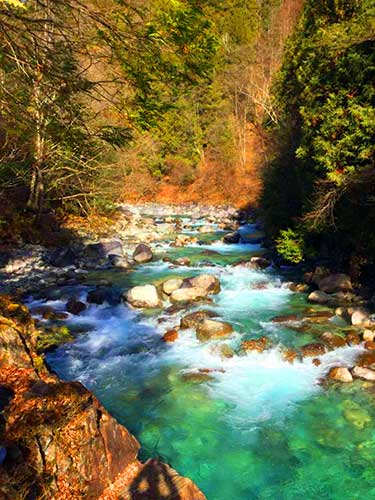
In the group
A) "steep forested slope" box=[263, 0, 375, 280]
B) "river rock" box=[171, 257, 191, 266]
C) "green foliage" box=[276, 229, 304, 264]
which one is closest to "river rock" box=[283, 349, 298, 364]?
"steep forested slope" box=[263, 0, 375, 280]

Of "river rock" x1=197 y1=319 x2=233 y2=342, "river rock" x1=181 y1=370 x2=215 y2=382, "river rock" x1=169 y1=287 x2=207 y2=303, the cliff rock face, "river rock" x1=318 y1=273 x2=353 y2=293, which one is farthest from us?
"river rock" x1=169 y1=287 x2=207 y2=303

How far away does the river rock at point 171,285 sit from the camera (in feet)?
38.3

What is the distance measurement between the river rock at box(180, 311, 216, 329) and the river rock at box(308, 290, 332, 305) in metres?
3.13

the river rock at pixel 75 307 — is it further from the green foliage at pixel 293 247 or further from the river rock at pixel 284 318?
the green foliage at pixel 293 247

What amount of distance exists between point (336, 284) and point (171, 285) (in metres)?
5.11

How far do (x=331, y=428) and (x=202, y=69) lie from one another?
562cm

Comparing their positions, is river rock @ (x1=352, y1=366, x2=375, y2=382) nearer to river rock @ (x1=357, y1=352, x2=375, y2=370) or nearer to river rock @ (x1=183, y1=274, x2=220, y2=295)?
river rock @ (x1=357, y1=352, x2=375, y2=370)

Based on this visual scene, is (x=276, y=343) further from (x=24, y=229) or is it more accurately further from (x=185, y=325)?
(x=24, y=229)

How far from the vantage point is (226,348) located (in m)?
8.12

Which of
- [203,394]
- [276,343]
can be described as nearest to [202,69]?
[203,394]

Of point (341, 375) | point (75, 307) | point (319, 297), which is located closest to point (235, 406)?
point (341, 375)

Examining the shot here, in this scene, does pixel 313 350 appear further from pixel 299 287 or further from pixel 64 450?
pixel 64 450

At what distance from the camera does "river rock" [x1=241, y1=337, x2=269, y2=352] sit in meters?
8.17

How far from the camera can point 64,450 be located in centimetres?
371
